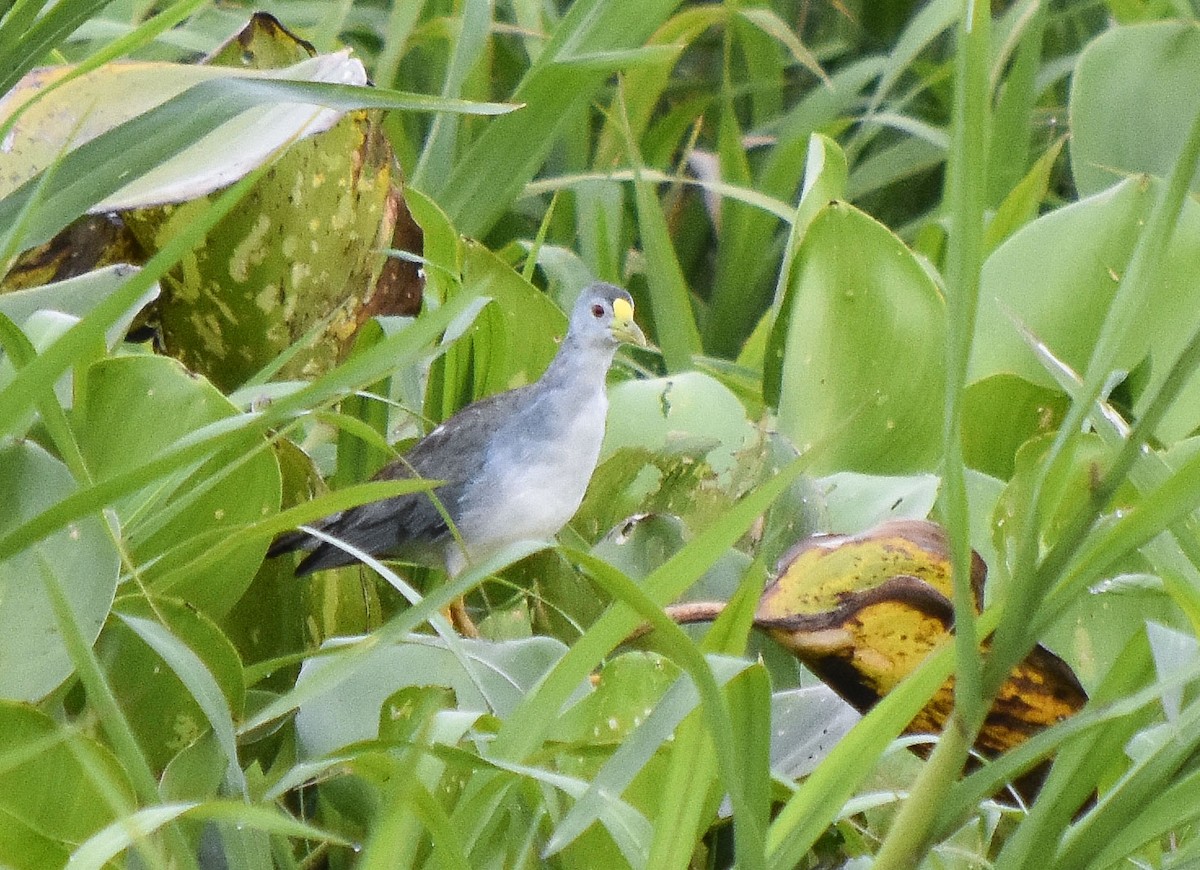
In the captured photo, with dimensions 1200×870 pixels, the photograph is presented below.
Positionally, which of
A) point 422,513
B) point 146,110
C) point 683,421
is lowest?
point 422,513

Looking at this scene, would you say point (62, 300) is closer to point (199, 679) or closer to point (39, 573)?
point (39, 573)

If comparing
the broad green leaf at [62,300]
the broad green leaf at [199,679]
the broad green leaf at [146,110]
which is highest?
the broad green leaf at [146,110]

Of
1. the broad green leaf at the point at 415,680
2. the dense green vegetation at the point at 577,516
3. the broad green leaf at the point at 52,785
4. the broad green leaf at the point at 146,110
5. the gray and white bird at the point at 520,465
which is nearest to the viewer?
the dense green vegetation at the point at 577,516

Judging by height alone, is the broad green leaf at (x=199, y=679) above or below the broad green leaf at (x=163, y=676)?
above

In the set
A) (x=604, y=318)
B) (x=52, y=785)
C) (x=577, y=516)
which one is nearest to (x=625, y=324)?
(x=604, y=318)

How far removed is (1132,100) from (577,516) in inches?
22.2

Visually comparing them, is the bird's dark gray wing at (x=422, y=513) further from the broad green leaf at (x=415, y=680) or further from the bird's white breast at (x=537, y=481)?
the broad green leaf at (x=415, y=680)

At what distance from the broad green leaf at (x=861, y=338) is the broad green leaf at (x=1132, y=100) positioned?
0.36 meters

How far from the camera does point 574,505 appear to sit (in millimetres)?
1416

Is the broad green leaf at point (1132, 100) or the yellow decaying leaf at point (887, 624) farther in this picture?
the broad green leaf at point (1132, 100)

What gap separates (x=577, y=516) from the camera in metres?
1.24

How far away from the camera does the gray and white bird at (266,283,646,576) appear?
1.48 meters

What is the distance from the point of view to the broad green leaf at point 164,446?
0.83 meters

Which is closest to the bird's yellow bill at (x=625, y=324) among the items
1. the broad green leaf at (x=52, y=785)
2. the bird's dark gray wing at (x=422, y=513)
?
the bird's dark gray wing at (x=422, y=513)
